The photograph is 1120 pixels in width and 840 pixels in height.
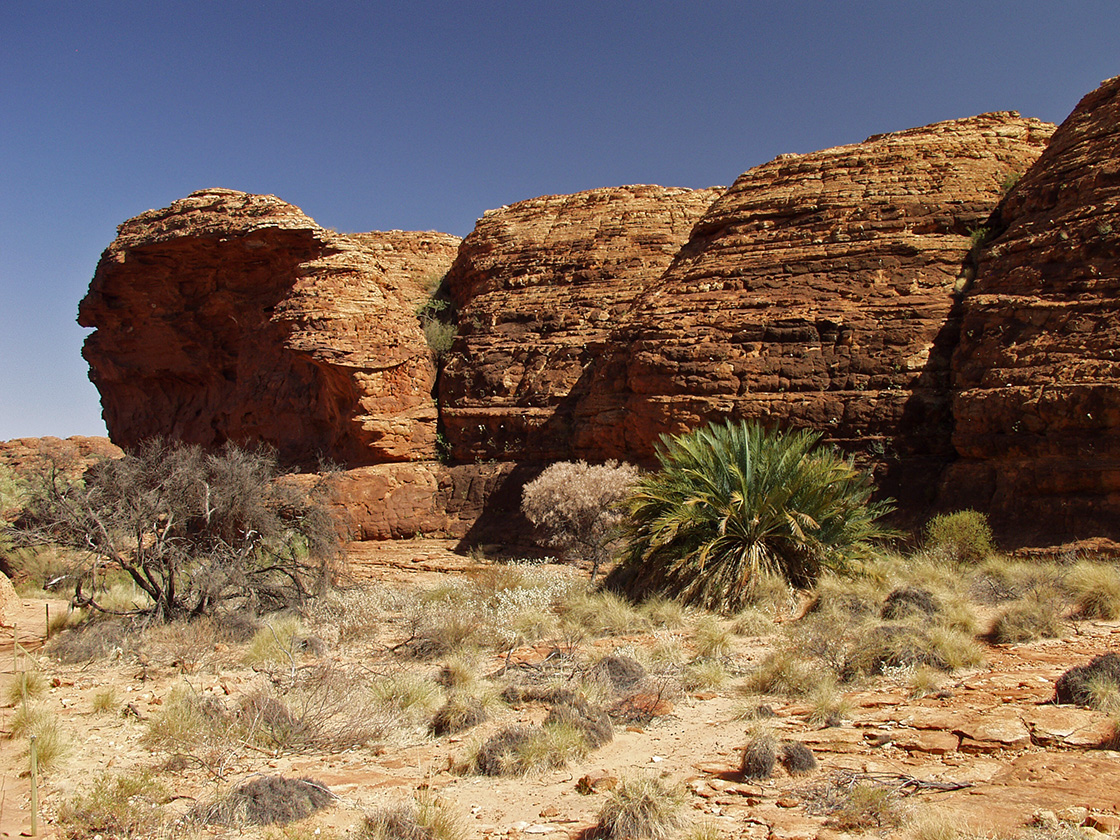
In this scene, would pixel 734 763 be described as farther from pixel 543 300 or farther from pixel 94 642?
pixel 543 300

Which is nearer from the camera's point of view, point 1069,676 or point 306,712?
point 1069,676

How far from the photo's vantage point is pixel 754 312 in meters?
16.2

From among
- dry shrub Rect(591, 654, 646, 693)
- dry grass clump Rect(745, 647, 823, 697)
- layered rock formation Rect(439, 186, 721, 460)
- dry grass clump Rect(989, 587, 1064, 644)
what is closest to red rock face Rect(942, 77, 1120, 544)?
dry grass clump Rect(989, 587, 1064, 644)

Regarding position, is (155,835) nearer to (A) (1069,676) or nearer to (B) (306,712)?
(B) (306,712)

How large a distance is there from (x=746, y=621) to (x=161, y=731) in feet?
19.5

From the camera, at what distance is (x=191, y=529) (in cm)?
1155

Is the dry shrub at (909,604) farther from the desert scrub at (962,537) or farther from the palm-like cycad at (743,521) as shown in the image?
the desert scrub at (962,537)

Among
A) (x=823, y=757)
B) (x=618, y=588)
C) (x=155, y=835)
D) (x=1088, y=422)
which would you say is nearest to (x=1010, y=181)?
(x=1088, y=422)

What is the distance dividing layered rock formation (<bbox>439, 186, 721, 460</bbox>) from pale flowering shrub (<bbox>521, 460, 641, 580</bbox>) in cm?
230

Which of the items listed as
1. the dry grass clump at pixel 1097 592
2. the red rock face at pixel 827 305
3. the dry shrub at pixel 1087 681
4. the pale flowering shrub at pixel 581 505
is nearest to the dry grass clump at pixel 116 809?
the dry shrub at pixel 1087 681

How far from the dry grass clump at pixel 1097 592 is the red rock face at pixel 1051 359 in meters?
2.49

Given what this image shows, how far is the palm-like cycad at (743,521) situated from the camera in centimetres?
1008

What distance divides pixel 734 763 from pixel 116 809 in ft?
12.9

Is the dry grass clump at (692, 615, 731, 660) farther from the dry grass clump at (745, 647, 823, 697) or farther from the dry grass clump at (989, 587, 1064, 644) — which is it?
the dry grass clump at (989, 587, 1064, 644)
